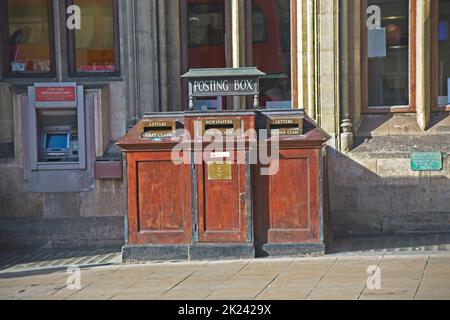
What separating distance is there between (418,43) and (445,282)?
5.09 m

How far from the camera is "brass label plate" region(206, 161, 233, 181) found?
11.3 m

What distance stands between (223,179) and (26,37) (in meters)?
4.76

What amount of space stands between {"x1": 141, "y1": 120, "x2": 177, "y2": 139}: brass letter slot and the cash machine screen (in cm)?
247

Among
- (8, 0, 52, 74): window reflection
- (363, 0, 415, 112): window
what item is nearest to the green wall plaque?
(363, 0, 415, 112): window

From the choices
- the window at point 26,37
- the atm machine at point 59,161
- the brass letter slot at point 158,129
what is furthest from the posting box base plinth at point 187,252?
the window at point 26,37

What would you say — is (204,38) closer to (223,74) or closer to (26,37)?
(223,74)

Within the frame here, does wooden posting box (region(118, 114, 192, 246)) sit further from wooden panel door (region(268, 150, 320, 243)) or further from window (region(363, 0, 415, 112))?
window (region(363, 0, 415, 112))

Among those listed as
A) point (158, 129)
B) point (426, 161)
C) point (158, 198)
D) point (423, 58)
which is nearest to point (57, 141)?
point (158, 129)

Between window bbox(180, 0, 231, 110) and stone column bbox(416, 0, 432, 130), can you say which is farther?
window bbox(180, 0, 231, 110)

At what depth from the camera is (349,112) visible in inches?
519

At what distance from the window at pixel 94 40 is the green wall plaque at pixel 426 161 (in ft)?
16.6

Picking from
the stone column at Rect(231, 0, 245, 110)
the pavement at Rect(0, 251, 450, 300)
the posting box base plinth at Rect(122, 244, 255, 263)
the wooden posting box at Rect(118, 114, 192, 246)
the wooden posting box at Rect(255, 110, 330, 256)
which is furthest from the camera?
the stone column at Rect(231, 0, 245, 110)

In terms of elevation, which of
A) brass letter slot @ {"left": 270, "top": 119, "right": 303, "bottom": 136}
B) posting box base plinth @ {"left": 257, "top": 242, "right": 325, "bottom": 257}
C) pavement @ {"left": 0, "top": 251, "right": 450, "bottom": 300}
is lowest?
pavement @ {"left": 0, "top": 251, "right": 450, "bottom": 300}

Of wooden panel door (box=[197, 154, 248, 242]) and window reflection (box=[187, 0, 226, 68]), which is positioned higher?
window reflection (box=[187, 0, 226, 68])
